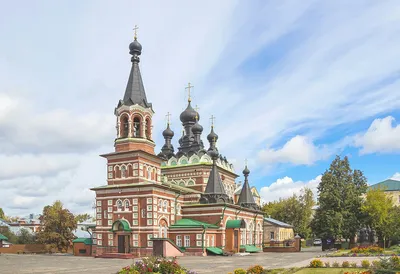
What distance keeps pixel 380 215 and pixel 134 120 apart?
28.8m

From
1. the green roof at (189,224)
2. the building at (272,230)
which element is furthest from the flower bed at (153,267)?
the building at (272,230)

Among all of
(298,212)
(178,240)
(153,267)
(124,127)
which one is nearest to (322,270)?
(153,267)

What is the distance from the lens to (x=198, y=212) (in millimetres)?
46188

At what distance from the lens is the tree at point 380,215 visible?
47094 mm

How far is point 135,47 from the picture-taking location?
146ft

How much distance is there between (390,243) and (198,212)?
23636 millimetres

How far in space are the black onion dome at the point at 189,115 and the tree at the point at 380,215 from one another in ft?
81.2

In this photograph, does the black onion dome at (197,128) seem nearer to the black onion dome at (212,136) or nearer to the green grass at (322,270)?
the black onion dome at (212,136)

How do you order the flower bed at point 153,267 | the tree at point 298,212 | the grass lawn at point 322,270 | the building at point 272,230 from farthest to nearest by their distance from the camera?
the tree at point 298,212 → the building at point 272,230 → the grass lawn at point 322,270 → the flower bed at point 153,267

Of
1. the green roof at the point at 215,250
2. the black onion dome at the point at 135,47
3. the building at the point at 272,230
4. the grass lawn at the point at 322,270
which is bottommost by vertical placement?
the building at the point at 272,230

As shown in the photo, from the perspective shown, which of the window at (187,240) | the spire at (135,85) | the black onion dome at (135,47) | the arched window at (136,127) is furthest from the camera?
the black onion dome at (135,47)

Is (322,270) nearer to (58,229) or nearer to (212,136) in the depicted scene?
(58,229)

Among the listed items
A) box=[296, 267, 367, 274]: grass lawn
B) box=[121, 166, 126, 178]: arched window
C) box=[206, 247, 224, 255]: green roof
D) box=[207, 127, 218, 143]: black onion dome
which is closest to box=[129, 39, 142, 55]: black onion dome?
box=[121, 166, 126, 178]: arched window

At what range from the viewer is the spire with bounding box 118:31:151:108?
139 feet
